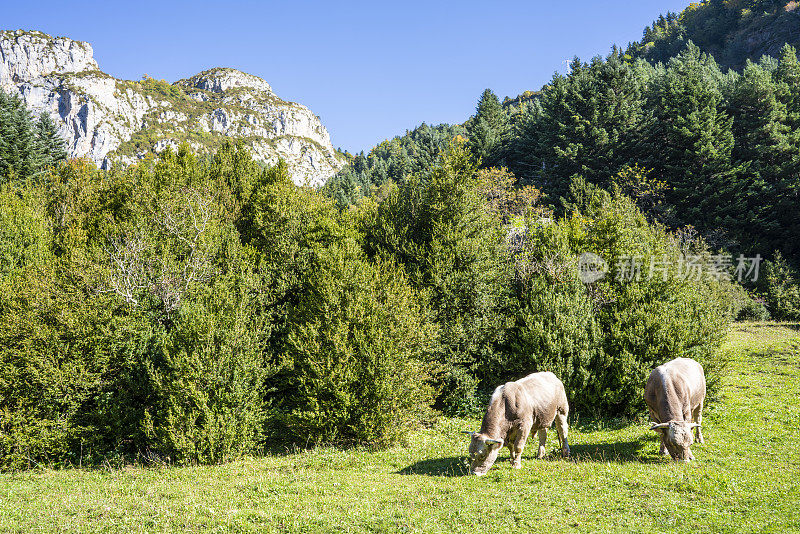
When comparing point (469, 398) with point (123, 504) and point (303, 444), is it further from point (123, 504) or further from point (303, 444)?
point (123, 504)

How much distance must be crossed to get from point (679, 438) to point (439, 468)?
8.85 m

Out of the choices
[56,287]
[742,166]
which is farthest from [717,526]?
[742,166]

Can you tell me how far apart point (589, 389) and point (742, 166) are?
4615 centimetres

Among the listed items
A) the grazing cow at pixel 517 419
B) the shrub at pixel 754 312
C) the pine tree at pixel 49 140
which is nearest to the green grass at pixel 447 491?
the grazing cow at pixel 517 419

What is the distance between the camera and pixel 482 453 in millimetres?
15992

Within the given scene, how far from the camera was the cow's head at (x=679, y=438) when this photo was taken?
16094 millimetres

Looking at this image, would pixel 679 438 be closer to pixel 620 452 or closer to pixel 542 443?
pixel 620 452

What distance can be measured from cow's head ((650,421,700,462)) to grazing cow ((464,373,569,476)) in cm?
354

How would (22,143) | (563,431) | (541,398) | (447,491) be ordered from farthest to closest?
(22,143)
(563,431)
(541,398)
(447,491)

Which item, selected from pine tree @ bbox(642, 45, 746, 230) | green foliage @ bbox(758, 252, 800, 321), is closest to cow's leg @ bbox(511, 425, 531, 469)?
pine tree @ bbox(642, 45, 746, 230)

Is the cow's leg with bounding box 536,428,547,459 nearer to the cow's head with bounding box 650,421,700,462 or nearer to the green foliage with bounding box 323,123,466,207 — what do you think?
the cow's head with bounding box 650,421,700,462

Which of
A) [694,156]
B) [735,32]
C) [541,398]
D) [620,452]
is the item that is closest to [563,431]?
[541,398]

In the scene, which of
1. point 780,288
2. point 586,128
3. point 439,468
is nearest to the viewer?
point 439,468

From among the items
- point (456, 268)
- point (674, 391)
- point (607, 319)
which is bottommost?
point (674, 391)
